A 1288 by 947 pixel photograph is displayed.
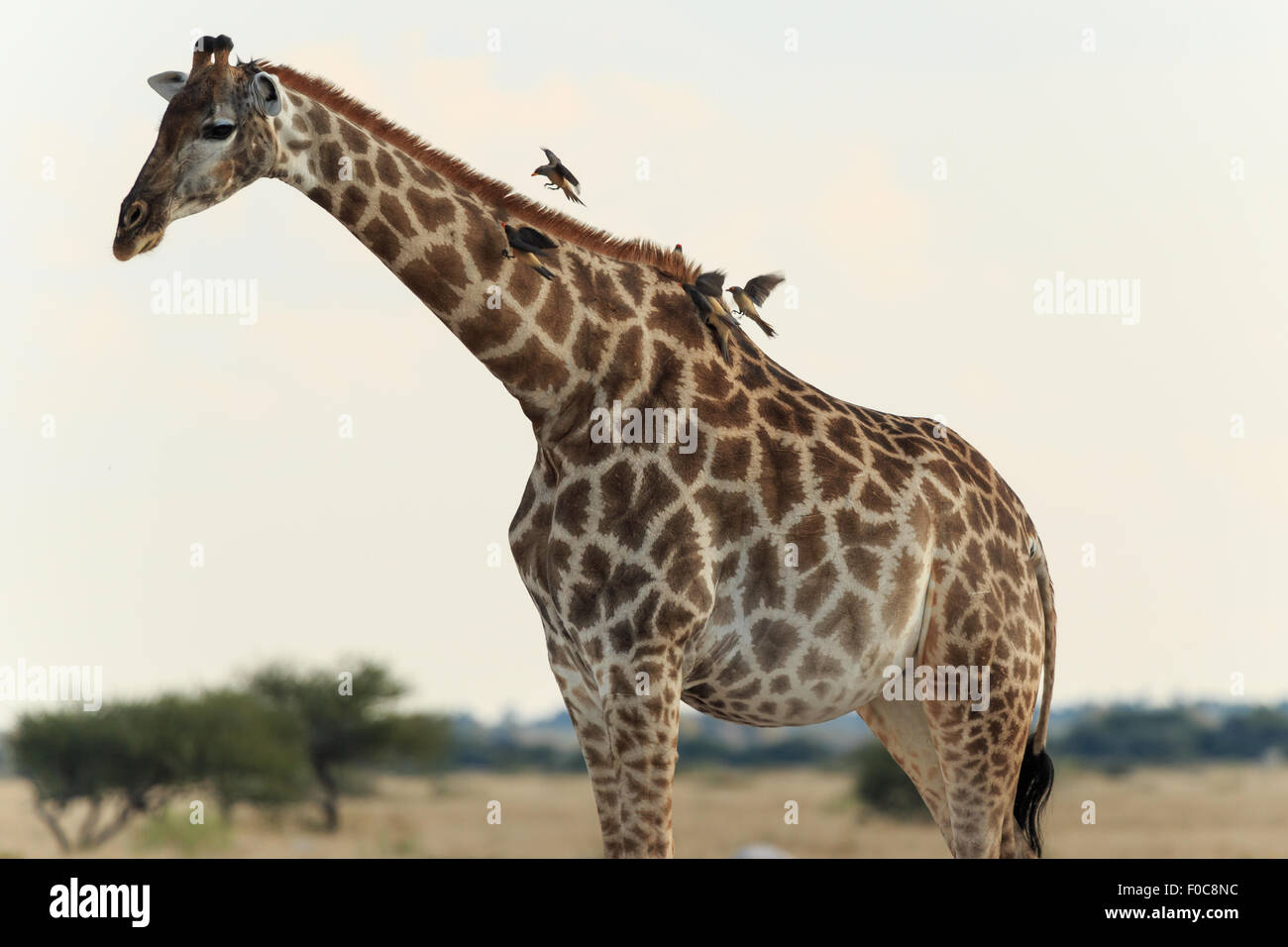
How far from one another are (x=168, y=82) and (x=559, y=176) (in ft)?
6.03

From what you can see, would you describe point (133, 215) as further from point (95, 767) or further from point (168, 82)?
point (95, 767)

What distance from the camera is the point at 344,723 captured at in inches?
1320

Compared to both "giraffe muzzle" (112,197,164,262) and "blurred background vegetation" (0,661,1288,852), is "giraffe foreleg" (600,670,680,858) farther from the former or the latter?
"blurred background vegetation" (0,661,1288,852)

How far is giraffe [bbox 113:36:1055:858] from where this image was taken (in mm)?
5918

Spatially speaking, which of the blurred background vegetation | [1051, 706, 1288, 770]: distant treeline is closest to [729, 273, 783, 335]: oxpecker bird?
the blurred background vegetation

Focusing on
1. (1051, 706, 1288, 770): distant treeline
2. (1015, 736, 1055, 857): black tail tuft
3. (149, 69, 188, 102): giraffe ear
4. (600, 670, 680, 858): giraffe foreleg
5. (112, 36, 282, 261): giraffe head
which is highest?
(149, 69, 188, 102): giraffe ear

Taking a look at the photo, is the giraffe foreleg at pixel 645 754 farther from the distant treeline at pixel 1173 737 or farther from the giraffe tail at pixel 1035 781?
the distant treeline at pixel 1173 737

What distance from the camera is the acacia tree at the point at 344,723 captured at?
32688 mm

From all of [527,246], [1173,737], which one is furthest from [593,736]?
[1173,737]

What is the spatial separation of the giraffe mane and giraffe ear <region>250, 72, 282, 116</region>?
189mm
